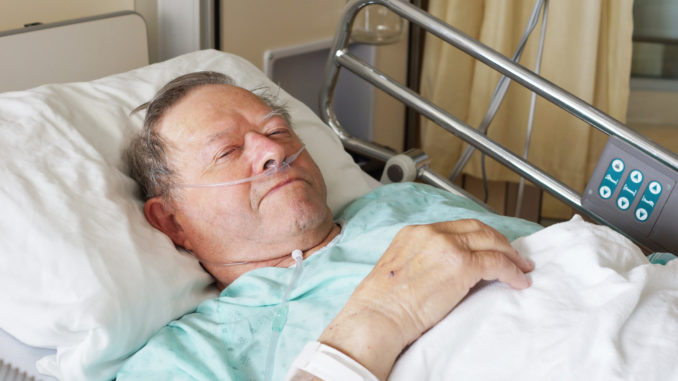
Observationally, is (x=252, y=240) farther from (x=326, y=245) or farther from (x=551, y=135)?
(x=551, y=135)

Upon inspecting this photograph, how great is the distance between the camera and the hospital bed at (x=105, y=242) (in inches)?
41.7

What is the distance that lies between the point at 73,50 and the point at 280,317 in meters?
0.80

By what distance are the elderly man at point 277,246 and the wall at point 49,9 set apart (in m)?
0.44

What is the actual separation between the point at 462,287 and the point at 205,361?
1.35ft

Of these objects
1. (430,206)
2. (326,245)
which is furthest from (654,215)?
(326,245)

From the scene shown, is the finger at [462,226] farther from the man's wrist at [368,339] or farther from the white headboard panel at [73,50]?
the white headboard panel at [73,50]

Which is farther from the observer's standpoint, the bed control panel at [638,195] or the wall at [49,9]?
the wall at [49,9]

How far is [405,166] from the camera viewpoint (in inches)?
68.1

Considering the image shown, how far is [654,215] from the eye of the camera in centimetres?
128

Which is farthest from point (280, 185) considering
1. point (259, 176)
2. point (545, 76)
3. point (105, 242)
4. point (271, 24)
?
point (545, 76)

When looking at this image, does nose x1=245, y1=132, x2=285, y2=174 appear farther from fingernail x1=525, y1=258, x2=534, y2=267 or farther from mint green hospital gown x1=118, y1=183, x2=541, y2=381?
fingernail x1=525, y1=258, x2=534, y2=267

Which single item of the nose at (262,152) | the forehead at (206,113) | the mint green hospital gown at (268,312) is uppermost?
the forehead at (206,113)

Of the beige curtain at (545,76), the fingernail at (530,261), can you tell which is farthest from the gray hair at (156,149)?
the beige curtain at (545,76)

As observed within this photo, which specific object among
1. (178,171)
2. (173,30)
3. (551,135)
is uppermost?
(173,30)
